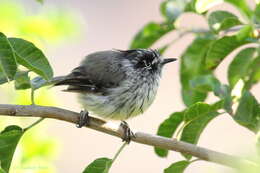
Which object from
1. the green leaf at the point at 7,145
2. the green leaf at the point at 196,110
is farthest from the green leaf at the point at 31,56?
the green leaf at the point at 196,110

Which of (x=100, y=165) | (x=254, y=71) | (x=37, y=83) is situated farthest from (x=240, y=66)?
(x=37, y=83)

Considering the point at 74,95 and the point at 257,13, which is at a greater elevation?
the point at 257,13

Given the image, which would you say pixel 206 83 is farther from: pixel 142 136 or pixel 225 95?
pixel 142 136

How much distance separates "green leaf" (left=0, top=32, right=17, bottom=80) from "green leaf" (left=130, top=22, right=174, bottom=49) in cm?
150

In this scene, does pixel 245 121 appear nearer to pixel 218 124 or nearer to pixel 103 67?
pixel 103 67

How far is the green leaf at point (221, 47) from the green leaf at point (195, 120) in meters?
0.39

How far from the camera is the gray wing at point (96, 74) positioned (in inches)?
171

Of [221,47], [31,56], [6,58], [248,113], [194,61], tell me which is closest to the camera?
[6,58]

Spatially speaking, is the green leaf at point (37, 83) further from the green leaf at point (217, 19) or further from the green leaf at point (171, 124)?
the green leaf at point (217, 19)

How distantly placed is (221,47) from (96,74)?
1499mm

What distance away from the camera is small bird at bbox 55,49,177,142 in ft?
14.5

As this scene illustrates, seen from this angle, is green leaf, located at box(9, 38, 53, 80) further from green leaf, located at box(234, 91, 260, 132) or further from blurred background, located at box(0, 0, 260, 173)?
green leaf, located at box(234, 91, 260, 132)

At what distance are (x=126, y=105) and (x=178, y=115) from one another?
1.31 meters

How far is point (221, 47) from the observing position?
3.28m
